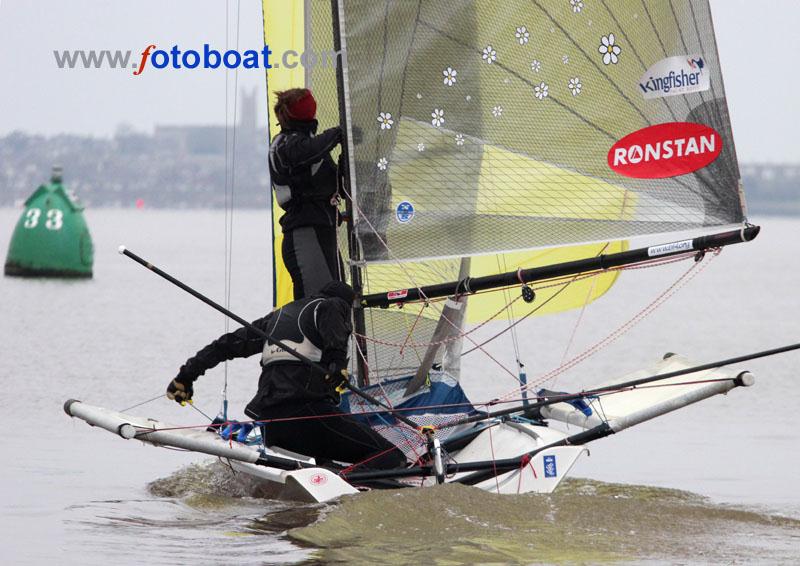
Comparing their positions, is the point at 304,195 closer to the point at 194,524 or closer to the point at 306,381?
the point at 306,381

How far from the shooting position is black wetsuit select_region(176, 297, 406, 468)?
6.89m

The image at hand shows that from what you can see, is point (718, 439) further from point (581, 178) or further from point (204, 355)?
point (204, 355)

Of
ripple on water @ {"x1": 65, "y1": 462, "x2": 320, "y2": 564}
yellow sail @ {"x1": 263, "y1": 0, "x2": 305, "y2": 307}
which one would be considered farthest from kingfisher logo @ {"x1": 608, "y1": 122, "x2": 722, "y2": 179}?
yellow sail @ {"x1": 263, "y1": 0, "x2": 305, "y2": 307}

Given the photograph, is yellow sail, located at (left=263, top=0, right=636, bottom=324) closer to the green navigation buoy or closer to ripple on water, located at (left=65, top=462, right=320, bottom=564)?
ripple on water, located at (left=65, top=462, right=320, bottom=564)

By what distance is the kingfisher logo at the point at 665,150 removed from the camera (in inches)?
289

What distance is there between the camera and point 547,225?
24.7 ft

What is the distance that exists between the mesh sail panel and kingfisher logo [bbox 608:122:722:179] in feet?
0.06

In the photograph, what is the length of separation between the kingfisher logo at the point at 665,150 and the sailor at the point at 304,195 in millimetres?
1407

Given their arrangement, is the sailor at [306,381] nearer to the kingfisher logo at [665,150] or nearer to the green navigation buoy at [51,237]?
the kingfisher logo at [665,150]

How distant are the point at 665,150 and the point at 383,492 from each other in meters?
2.23

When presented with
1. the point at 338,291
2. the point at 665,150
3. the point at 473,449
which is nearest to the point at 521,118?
the point at 665,150

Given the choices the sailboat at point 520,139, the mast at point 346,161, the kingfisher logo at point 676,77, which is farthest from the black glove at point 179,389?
the kingfisher logo at point 676,77

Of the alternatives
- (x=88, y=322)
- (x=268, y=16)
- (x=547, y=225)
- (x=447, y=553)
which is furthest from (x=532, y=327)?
(x=447, y=553)

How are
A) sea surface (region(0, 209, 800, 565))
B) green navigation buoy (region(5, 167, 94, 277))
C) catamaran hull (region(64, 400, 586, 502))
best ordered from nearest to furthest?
1. sea surface (region(0, 209, 800, 565))
2. catamaran hull (region(64, 400, 586, 502))
3. green navigation buoy (region(5, 167, 94, 277))
